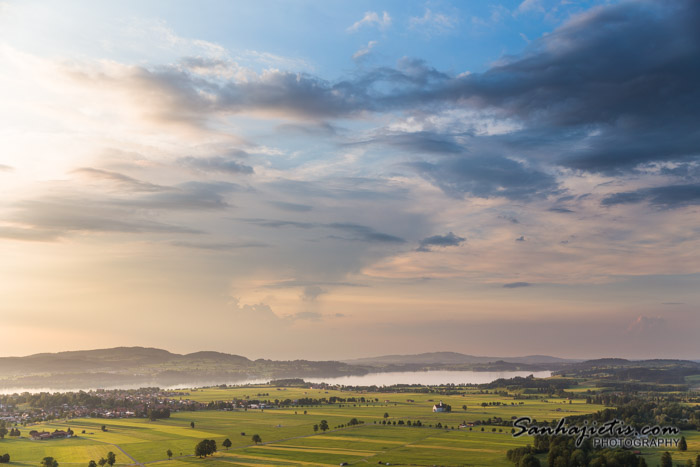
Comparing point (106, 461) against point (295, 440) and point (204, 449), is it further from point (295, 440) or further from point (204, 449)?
point (295, 440)

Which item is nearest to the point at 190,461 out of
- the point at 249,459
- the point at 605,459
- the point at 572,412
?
the point at 249,459

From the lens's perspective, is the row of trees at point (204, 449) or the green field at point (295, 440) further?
the row of trees at point (204, 449)

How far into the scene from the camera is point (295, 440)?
113 m

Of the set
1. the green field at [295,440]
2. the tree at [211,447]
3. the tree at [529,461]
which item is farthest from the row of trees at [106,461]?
the tree at [529,461]

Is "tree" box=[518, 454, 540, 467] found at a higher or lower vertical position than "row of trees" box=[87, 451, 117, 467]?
lower

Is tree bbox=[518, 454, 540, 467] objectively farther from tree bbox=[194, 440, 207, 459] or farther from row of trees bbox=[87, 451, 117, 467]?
row of trees bbox=[87, 451, 117, 467]

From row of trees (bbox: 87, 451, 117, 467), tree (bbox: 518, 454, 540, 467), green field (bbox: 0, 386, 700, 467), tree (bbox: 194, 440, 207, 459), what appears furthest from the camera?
tree (bbox: 194, 440, 207, 459)

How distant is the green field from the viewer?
303 ft

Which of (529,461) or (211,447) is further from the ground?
(211,447)

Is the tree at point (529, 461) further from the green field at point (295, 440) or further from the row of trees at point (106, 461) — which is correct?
the row of trees at point (106, 461)

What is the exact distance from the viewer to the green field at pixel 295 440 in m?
92.5

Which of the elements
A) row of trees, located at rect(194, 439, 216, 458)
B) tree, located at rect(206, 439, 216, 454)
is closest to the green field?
row of trees, located at rect(194, 439, 216, 458)

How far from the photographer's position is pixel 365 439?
11262 cm

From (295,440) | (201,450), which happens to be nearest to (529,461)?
(295,440)
